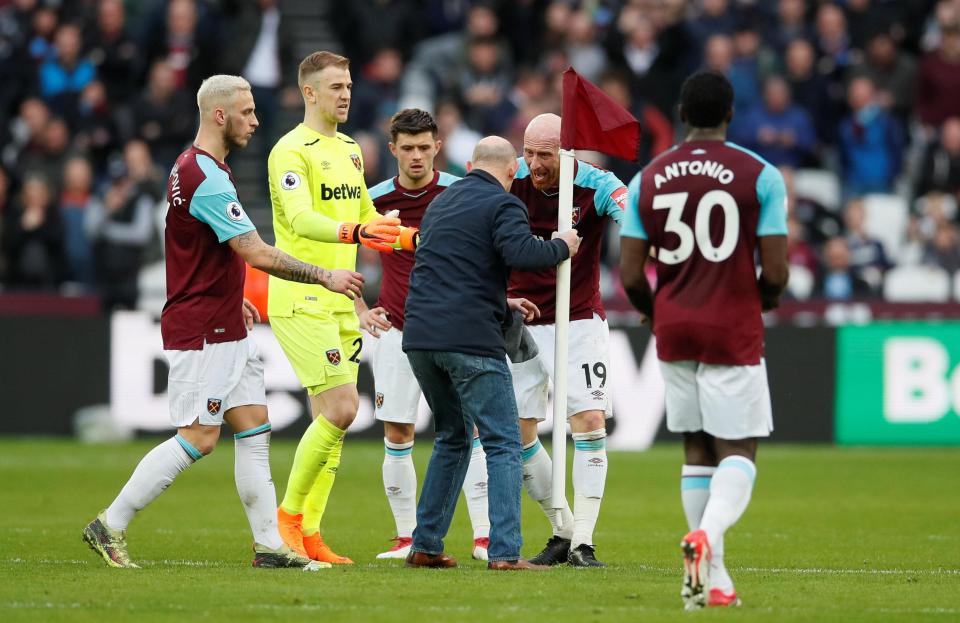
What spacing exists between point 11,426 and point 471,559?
9545 millimetres

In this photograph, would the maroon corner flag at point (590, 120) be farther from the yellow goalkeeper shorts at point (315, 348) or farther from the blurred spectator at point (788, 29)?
the blurred spectator at point (788, 29)

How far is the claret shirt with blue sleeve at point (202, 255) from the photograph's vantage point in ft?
30.2

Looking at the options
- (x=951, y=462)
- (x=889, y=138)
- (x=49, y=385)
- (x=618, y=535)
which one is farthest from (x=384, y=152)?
(x=618, y=535)

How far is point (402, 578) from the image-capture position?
8.91 meters

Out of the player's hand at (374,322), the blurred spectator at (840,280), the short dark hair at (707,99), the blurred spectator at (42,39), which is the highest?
the blurred spectator at (42,39)

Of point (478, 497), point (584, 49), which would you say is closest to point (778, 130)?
point (584, 49)

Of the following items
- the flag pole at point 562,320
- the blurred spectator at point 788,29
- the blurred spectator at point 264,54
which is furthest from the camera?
the blurred spectator at point 788,29

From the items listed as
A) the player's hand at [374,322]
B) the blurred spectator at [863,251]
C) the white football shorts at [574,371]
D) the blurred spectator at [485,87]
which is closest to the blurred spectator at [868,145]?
the blurred spectator at [863,251]

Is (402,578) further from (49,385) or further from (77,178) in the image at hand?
(77,178)

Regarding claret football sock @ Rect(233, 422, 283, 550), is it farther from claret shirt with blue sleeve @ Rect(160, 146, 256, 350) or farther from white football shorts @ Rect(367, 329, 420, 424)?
white football shorts @ Rect(367, 329, 420, 424)

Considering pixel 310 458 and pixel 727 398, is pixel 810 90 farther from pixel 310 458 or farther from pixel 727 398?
pixel 727 398

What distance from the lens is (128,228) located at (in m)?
19.6

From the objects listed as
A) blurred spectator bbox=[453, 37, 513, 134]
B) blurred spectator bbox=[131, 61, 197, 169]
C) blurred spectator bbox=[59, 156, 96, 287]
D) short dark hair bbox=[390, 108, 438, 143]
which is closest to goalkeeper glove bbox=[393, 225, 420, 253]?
short dark hair bbox=[390, 108, 438, 143]

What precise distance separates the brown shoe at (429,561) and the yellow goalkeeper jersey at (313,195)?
161cm
